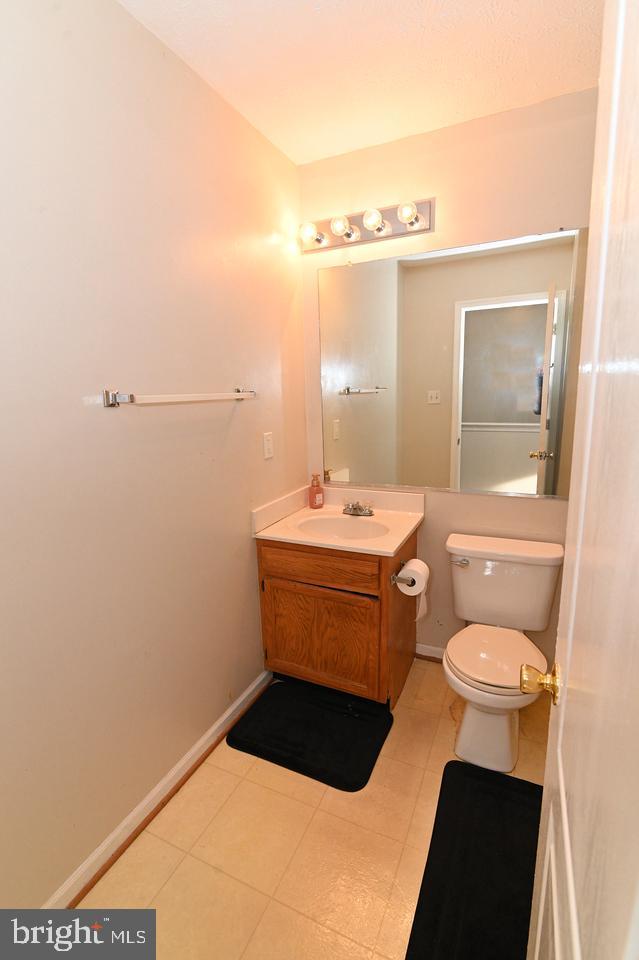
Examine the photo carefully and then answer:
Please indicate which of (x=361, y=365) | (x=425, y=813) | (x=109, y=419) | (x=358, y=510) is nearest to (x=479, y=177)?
(x=361, y=365)

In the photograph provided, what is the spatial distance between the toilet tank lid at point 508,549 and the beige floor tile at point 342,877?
107 cm

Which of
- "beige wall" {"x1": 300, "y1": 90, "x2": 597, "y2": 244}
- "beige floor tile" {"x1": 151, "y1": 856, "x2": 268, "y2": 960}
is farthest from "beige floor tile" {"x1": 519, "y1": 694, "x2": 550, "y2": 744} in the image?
"beige wall" {"x1": 300, "y1": 90, "x2": 597, "y2": 244}

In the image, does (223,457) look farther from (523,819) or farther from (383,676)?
(523,819)

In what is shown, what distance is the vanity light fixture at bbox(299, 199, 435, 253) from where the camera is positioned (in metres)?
1.95

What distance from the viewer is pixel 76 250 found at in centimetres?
117

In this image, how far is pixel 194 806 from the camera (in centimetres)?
154

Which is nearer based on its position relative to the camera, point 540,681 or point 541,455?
point 540,681

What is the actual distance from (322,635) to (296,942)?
96 cm

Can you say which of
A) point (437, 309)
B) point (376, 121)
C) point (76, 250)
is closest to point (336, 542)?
point (437, 309)

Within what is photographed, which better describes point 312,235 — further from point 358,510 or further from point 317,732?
point 317,732

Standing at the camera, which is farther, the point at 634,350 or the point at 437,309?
the point at 437,309

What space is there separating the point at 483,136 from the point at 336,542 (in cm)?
181

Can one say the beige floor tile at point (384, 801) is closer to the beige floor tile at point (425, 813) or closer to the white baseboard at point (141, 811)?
the beige floor tile at point (425, 813)

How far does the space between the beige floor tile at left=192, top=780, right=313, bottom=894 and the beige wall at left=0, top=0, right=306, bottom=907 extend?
0.92ft
